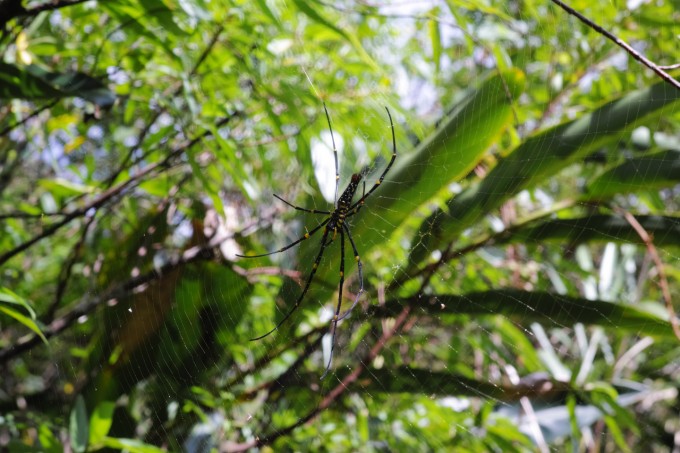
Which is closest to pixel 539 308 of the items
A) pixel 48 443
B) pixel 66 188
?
pixel 48 443

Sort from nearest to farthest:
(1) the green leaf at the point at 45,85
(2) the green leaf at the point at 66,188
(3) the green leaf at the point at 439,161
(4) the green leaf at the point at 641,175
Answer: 1. (1) the green leaf at the point at 45,85
2. (3) the green leaf at the point at 439,161
3. (4) the green leaf at the point at 641,175
4. (2) the green leaf at the point at 66,188

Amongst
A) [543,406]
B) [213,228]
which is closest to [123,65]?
[213,228]

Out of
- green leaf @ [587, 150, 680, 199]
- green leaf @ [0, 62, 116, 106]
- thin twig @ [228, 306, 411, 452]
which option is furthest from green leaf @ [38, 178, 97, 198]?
green leaf @ [587, 150, 680, 199]

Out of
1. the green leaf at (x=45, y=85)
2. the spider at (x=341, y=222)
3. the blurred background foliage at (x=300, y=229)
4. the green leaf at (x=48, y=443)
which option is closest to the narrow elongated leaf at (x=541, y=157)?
the blurred background foliage at (x=300, y=229)

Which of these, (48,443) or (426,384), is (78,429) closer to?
(48,443)

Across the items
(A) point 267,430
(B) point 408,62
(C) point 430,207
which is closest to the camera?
(A) point 267,430

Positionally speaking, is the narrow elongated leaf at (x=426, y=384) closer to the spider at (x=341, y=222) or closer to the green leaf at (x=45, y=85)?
the spider at (x=341, y=222)

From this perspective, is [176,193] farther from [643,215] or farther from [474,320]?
[643,215]
